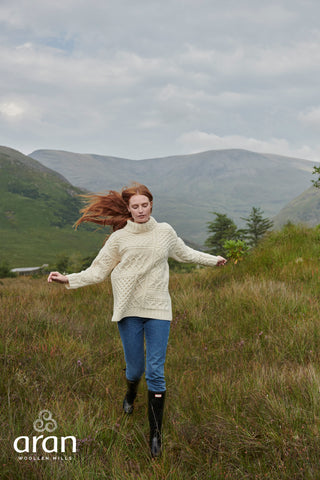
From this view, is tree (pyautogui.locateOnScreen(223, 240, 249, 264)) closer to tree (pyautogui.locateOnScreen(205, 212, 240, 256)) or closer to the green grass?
the green grass

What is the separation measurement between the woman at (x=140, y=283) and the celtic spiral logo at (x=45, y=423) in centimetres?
72

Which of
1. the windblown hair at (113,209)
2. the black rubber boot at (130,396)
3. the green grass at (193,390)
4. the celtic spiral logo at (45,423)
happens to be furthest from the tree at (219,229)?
the celtic spiral logo at (45,423)

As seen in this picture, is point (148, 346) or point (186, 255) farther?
point (186, 255)

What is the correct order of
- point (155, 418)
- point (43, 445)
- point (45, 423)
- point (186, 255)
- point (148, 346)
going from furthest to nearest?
point (186, 255) < point (148, 346) < point (155, 418) < point (45, 423) < point (43, 445)

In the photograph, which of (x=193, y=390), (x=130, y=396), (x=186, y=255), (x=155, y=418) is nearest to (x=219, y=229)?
(x=186, y=255)

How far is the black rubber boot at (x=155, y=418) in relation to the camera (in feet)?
9.17

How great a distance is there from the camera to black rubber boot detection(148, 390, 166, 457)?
2796 mm

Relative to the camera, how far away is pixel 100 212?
3.66m

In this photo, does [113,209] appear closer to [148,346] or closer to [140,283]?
[140,283]

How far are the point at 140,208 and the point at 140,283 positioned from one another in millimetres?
635

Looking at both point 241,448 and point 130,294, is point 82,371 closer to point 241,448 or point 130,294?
point 130,294

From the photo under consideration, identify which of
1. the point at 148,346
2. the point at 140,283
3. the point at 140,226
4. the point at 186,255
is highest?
the point at 140,226

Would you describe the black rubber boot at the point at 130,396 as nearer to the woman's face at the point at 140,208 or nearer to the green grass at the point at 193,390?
the green grass at the point at 193,390

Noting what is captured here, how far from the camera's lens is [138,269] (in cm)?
328
